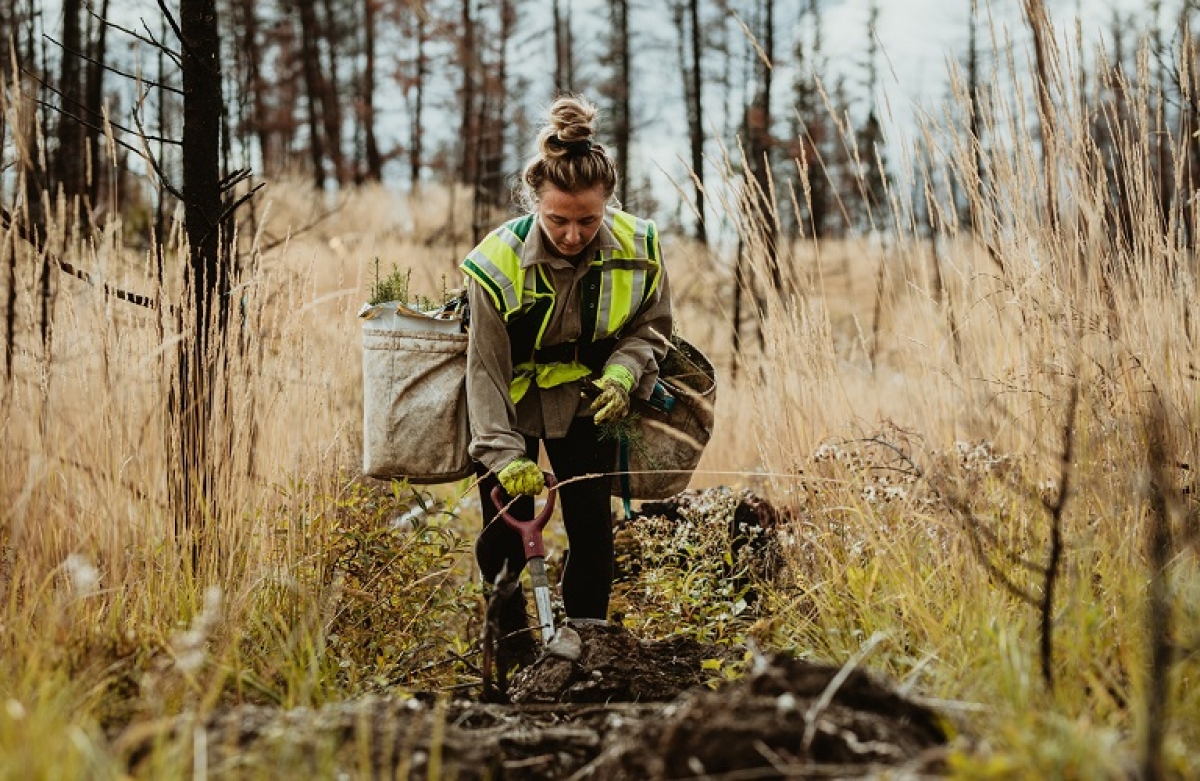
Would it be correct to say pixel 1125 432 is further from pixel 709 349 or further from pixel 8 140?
pixel 709 349

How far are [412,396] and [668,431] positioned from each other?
2.62 ft

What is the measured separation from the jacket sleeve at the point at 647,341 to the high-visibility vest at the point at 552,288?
1.5 inches

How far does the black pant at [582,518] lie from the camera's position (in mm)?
3000

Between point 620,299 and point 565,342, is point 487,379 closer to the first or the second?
point 565,342

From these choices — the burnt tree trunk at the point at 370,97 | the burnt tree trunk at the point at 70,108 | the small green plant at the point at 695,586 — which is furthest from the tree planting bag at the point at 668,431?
the burnt tree trunk at the point at 370,97

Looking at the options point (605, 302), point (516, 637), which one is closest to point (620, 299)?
point (605, 302)

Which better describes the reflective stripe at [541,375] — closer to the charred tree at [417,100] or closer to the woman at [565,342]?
the woman at [565,342]

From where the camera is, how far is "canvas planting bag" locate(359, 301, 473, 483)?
3.09 metres

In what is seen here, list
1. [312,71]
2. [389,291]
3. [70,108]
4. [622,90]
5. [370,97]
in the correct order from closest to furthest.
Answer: [389,291] < [70,108] < [622,90] < [312,71] < [370,97]

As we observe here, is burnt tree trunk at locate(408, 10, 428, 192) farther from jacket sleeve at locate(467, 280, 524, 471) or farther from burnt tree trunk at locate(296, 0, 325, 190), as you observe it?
jacket sleeve at locate(467, 280, 524, 471)

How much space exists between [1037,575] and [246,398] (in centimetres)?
213

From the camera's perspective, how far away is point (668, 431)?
3162 millimetres

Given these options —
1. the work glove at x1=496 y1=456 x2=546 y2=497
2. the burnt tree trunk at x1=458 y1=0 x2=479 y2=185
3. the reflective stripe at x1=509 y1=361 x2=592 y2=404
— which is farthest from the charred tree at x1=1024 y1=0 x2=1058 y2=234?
the burnt tree trunk at x1=458 y1=0 x2=479 y2=185

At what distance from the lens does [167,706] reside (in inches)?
74.8
